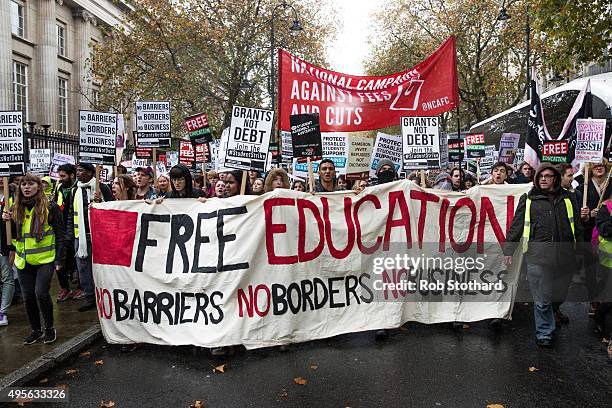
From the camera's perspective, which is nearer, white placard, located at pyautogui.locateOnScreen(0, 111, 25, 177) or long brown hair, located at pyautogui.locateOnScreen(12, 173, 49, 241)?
long brown hair, located at pyautogui.locateOnScreen(12, 173, 49, 241)

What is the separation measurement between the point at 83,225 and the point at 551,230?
18.4 ft

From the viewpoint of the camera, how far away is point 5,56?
23828mm

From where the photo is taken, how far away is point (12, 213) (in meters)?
5.71

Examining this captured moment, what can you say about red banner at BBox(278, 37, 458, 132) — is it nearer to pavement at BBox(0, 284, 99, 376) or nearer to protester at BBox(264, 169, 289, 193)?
protester at BBox(264, 169, 289, 193)

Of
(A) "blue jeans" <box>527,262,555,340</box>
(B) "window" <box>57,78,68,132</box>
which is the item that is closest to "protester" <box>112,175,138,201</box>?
(A) "blue jeans" <box>527,262,555,340</box>

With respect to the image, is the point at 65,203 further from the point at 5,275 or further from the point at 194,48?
the point at 194,48

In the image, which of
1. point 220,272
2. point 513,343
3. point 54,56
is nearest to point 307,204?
point 220,272

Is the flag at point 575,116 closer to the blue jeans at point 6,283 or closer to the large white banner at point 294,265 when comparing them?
the large white banner at point 294,265

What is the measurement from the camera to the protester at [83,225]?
7.02 meters

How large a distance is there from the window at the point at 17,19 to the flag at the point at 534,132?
87.1ft

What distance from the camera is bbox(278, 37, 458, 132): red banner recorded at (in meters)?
7.09

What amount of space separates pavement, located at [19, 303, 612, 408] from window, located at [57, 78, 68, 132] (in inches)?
1129

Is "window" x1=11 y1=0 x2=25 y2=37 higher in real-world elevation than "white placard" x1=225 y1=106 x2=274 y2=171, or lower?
higher

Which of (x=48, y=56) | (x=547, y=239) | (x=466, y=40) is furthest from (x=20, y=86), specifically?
(x=547, y=239)
